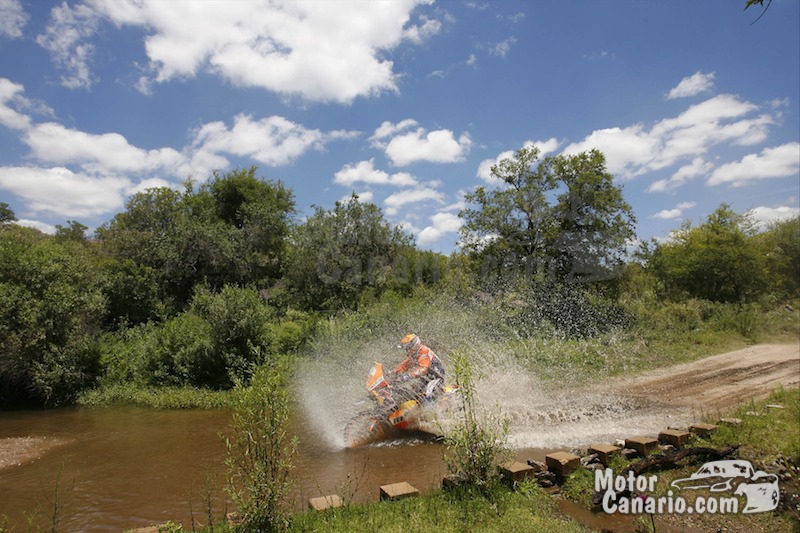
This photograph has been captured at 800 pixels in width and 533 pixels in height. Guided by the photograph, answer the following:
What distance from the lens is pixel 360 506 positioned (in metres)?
4.78

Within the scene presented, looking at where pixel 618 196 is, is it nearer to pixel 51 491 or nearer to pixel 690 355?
pixel 690 355

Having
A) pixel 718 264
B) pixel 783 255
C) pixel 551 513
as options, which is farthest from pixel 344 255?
pixel 783 255

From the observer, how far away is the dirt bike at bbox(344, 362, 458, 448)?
8.95 meters

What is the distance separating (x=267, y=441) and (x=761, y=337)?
838 inches

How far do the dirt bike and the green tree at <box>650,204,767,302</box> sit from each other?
21883 mm

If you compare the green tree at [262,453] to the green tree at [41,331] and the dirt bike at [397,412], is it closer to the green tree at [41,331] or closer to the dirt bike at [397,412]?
the dirt bike at [397,412]

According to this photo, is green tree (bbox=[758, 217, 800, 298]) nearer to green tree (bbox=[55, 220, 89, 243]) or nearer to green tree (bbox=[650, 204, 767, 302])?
green tree (bbox=[650, 204, 767, 302])

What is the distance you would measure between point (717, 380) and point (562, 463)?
878cm

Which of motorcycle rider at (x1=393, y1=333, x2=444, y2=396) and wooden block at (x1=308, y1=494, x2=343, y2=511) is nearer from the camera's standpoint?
wooden block at (x1=308, y1=494, x2=343, y2=511)

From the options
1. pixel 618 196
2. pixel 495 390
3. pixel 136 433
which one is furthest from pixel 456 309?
pixel 136 433

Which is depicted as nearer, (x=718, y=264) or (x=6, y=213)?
(x=718, y=264)

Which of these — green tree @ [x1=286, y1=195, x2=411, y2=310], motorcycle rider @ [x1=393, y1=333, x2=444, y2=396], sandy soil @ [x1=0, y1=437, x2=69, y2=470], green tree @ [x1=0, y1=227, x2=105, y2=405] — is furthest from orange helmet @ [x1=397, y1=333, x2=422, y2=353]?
green tree @ [x1=0, y1=227, x2=105, y2=405]

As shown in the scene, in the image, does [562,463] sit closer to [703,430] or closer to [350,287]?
[703,430]

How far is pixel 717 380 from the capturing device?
11859 millimetres
